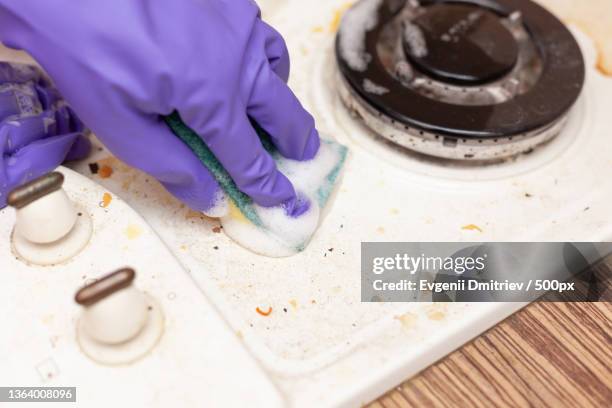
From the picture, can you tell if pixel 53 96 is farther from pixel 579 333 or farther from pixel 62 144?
pixel 579 333

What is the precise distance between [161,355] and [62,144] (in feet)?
0.69

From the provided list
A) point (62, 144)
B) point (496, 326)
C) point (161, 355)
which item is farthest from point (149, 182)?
point (496, 326)

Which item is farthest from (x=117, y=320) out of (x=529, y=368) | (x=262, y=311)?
(x=529, y=368)

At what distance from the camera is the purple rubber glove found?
52 centimetres

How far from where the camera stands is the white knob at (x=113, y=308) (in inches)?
15.7

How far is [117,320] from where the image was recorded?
0.42 meters

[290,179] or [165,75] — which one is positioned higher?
[165,75]

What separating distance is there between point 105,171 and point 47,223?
0.16 m

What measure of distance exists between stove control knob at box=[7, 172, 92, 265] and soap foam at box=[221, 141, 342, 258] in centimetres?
12

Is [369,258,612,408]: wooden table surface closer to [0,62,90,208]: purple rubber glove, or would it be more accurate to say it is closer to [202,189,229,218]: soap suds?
[202,189,229,218]: soap suds

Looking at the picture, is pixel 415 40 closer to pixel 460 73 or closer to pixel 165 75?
pixel 460 73

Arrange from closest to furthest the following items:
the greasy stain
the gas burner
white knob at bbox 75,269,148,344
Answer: white knob at bbox 75,269,148,344 → the greasy stain → the gas burner

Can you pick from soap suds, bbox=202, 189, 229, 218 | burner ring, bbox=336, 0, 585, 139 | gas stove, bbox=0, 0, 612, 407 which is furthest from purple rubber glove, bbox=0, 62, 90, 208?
burner ring, bbox=336, 0, 585, 139

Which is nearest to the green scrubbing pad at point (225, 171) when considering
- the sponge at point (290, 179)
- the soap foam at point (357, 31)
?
the sponge at point (290, 179)
